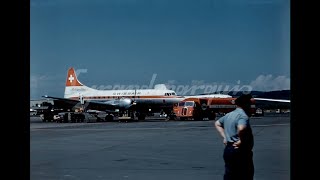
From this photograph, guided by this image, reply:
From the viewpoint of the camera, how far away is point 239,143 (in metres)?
5.23

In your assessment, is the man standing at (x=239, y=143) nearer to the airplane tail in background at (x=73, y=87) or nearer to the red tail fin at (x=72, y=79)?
the airplane tail in background at (x=73, y=87)

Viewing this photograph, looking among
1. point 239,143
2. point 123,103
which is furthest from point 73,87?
point 239,143

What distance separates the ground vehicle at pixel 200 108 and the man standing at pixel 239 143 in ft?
154

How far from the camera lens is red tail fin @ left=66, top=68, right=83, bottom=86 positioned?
71425 millimetres

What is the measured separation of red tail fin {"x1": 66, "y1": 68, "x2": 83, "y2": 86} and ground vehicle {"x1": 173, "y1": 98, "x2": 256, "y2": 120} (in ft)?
72.4

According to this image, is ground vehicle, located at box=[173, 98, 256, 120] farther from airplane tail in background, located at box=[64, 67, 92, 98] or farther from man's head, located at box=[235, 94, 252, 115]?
man's head, located at box=[235, 94, 252, 115]

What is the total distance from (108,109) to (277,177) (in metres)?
49.2

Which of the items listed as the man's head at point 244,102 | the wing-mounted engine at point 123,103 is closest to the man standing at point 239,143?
the man's head at point 244,102

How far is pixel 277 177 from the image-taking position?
897 cm

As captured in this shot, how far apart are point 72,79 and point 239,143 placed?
6950cm

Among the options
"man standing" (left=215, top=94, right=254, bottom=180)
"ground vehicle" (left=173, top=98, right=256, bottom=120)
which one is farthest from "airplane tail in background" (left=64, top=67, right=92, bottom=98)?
"man standing" (left=215, top=94, right=254, bottom=180)

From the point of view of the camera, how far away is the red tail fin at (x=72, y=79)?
71425 mm
